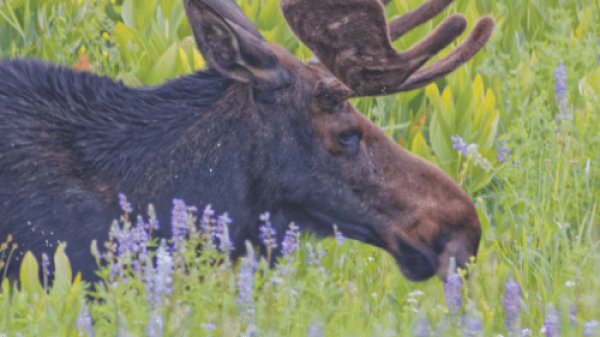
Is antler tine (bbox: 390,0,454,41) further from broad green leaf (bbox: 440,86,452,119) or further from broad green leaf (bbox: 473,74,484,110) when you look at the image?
A: broad green leaf (bbox: 473,74,484,110)

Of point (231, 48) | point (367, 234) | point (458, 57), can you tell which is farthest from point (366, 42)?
point (367, 234)

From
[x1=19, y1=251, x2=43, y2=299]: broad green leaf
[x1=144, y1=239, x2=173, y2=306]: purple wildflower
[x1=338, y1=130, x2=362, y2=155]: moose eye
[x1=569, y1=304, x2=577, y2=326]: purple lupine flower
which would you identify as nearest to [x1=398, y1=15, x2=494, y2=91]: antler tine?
[x1=338, y1=130, x2=362, y2=155]: moose eye

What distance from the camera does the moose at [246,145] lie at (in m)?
3.01

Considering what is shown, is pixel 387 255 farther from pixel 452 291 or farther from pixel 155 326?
pixel 155 326

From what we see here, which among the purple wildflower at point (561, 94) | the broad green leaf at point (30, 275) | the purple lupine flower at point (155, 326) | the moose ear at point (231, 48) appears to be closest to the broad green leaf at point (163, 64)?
the moose ear at point (231, 48)

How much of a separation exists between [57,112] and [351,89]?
3.74 ft

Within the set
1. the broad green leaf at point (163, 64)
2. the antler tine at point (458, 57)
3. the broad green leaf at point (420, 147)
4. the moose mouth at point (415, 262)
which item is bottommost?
the moose mouth at point (415, 262)

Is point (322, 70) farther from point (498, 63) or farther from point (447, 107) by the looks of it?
point (447, 107)

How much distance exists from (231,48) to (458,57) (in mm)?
889

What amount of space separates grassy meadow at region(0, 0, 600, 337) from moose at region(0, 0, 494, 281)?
138 millimetres

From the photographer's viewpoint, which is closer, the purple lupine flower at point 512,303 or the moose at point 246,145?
the purple lupine flower at point 512,303

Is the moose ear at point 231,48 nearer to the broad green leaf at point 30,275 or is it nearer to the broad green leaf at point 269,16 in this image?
the broad green leaf at point 30,275

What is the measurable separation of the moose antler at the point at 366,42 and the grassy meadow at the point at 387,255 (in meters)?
0.63

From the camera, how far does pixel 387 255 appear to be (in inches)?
134
